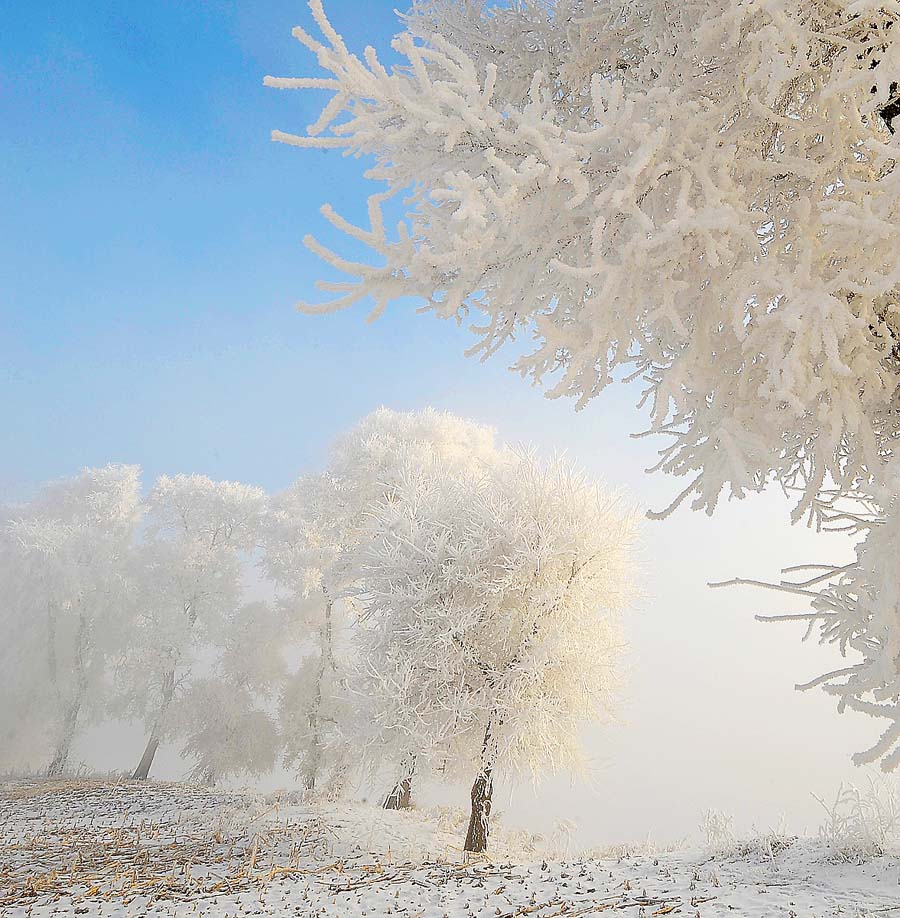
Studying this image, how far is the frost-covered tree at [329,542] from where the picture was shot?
44.8ft

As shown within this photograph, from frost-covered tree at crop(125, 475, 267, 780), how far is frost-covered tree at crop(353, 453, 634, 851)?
29.1 ft

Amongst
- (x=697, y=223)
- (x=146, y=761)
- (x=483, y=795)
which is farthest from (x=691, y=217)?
(x=146, y=761)

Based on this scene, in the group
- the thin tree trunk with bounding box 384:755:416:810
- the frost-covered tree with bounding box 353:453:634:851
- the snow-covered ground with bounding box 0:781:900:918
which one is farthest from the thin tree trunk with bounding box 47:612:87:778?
the frost-covered tree with bounding box 353:453:634:851

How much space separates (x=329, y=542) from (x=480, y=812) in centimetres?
825

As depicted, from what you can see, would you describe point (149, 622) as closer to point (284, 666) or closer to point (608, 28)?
point (284, 666)

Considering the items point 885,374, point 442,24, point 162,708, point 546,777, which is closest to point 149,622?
point 162,708

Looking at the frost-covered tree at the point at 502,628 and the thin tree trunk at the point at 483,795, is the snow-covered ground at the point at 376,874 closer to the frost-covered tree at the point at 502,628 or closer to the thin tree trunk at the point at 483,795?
the thin tree trunk at the point at 483,795

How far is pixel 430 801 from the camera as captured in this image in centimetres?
1216

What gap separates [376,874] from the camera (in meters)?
6.26

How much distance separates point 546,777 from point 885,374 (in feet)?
22.9

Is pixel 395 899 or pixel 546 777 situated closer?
pixel 395 899

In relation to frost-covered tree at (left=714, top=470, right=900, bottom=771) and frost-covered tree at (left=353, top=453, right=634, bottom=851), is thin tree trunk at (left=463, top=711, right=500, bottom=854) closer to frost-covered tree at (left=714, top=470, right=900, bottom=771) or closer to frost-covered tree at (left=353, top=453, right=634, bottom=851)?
frost-covered tree at (left=353, top=453, right=634, bottom=851)

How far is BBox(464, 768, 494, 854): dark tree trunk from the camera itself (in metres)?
7.93

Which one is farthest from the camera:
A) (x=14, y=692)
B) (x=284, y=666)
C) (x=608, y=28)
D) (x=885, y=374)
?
(x=14, y=692)
